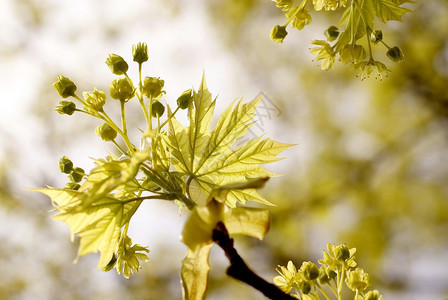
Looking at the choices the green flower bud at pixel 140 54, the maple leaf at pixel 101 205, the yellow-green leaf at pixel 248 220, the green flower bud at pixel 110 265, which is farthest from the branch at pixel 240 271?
the green flower bud at pixel 140 54

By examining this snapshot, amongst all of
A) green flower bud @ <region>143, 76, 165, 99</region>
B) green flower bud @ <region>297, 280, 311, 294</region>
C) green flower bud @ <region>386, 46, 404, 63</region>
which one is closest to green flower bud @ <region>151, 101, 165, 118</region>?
green flower bud @ <region>143, 76, 165, 99</region>

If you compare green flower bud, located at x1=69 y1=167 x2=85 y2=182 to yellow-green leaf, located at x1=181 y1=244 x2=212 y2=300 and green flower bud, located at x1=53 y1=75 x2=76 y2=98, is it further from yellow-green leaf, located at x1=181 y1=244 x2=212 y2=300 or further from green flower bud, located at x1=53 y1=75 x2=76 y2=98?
yellow-green leaf, located at x1=181 y1=244 x2=212 y2=300

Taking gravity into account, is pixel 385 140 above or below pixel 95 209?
above

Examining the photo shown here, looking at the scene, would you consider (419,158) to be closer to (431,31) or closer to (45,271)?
(431,31)

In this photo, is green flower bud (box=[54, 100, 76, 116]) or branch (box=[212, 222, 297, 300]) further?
green flower bud (box=[54, 100, 76, 116])

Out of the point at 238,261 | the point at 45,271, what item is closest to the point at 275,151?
the point at 238,261
